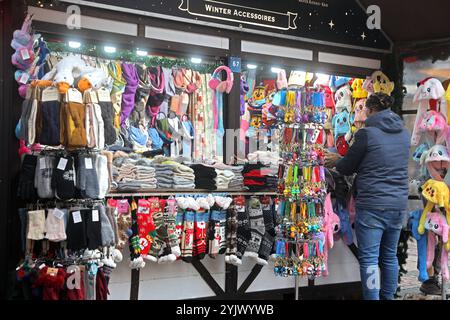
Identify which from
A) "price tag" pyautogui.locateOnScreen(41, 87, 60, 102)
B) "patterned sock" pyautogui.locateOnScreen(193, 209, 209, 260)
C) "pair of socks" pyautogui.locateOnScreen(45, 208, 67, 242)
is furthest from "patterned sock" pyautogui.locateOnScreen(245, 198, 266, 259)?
"price tag" pyautogui.locateOnScreen(41, 87, 60, 102)

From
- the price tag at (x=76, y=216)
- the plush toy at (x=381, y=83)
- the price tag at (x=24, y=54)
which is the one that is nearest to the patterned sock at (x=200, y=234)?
the price tag at (x=76, y=216)

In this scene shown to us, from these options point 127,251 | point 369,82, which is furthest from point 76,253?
point 369,82

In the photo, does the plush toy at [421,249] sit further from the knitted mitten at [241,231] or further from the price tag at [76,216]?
the price tag at [76,216]

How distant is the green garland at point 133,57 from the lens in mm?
5540

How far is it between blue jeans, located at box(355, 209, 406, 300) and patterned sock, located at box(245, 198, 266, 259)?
3.41 ft

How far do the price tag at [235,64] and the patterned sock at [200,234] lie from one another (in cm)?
145

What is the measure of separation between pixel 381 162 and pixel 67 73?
249 cm

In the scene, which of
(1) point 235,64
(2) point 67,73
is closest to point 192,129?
(1) point 235,64

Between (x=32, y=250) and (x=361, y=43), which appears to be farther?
(x=361, y=43)

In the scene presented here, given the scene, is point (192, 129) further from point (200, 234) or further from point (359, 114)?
point (359, 114)

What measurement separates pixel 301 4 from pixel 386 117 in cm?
Result: 201

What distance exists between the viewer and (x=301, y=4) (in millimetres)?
6551

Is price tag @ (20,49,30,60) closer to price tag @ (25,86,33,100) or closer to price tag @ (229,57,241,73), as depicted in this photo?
price tag @ (25,86,33,100)
